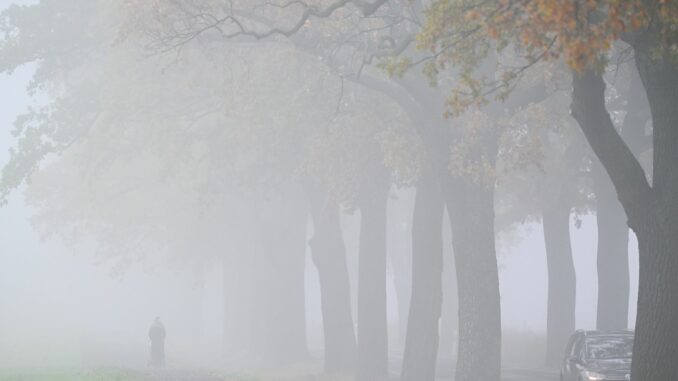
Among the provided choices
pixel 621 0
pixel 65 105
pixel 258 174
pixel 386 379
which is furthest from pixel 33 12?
pixel 621 0

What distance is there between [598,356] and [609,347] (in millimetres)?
494

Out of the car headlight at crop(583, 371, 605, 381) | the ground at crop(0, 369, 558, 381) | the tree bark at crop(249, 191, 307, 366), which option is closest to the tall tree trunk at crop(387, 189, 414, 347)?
the tree bark at crop(249, 191, 307, 366)

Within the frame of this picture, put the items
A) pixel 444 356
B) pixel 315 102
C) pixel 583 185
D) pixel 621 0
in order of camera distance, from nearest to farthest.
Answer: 1. pixel 621 0
2. pixel 315 102
3. pixel 583 185
4. pixel 444 356

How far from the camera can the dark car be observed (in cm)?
2127

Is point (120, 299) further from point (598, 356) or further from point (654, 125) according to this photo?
point (654, 125)

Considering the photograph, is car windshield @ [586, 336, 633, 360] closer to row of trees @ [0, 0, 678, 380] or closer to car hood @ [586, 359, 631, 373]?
car hood @ [586, 359, 631, 373]

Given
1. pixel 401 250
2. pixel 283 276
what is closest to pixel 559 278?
pixel 283 276

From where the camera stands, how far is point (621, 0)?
11359mm

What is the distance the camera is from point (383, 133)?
2552 centimetres

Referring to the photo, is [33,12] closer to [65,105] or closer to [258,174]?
[65,105]

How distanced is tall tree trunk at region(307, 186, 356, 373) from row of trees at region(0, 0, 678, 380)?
7cm

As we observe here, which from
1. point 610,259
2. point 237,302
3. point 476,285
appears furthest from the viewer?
point 237,302

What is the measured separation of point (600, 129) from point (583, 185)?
23050mm

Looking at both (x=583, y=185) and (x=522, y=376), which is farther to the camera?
(x=583, y=185)
